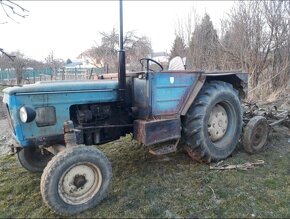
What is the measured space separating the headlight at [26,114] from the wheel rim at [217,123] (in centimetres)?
248

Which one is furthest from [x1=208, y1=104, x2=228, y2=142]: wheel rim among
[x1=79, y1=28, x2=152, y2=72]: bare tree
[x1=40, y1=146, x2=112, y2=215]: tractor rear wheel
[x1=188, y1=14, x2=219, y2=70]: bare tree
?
[x1=79, y1=28, x2=152, y2=72]: bare tree

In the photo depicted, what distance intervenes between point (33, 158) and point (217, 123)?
8.85ft

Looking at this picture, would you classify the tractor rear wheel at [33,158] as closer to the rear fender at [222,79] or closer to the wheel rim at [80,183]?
the wheel rim at [80,183]

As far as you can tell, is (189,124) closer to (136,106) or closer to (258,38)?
(136,106)

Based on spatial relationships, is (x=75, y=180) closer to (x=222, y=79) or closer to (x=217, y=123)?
(x=217, y=123)

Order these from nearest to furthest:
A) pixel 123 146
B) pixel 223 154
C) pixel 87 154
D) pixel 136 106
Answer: pixel 87 154 < pixel 136 106 < pixel 223 154 < pixel 123 146

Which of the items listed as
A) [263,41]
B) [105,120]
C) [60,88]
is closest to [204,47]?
[263,41]

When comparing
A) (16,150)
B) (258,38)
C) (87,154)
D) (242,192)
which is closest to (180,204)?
(242,192)

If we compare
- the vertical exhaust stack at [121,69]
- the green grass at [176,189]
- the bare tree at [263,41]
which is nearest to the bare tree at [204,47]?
the bare tree at [263,41]

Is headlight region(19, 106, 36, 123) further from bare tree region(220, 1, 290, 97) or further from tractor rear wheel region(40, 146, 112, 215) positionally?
bare tree region(220, 1, 290, 97)

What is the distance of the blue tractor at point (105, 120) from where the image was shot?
3.23 metres

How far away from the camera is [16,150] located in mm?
3760

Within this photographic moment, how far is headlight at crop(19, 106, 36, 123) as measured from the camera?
322cm

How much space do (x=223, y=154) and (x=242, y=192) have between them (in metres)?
1.04
